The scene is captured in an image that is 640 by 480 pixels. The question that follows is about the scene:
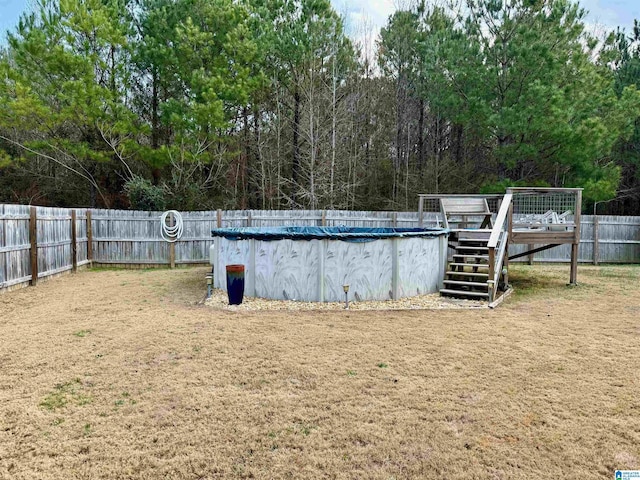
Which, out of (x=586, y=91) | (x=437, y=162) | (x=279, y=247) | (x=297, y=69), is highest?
(x=297, y=69)

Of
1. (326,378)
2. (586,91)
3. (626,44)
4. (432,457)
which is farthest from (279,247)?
(626,44)

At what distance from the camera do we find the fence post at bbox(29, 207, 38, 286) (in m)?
8.00

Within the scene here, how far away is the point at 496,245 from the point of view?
7.17 meters

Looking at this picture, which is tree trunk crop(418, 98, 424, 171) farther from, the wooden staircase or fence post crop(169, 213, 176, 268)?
fence post crop(169, 213, 176, 268)

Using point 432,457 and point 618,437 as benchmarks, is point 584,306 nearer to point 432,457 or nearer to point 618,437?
point 618,437

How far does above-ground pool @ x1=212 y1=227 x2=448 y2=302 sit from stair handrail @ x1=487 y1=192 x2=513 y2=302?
3.76 feet

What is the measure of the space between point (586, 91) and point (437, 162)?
18.7 feet

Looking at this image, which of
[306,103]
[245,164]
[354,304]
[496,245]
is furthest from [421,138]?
[354,304]

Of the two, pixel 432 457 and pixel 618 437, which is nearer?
pixel 432 457

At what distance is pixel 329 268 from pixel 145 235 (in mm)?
6837

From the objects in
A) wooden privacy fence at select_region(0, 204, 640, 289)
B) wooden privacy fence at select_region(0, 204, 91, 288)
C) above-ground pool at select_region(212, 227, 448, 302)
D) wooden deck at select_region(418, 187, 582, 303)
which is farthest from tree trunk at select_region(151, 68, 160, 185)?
wooden deck at select_region(418, 187, 582, 303)

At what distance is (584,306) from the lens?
6512mm

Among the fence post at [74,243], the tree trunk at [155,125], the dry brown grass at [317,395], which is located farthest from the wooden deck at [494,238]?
the tree trunk at [155,125]

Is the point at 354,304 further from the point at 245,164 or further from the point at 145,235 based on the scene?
the point at 245,164
